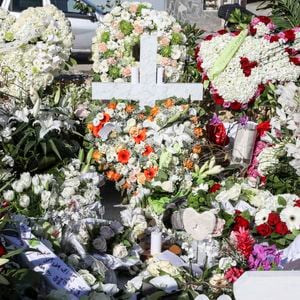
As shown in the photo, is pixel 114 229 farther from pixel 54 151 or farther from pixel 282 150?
pixel 282 150

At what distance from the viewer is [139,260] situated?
349 centimetres

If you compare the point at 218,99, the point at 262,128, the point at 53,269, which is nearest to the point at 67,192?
the point at 53,269

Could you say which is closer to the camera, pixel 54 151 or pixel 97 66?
pixel 54 151

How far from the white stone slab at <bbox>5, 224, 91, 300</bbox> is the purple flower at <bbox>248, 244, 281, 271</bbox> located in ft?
2.76

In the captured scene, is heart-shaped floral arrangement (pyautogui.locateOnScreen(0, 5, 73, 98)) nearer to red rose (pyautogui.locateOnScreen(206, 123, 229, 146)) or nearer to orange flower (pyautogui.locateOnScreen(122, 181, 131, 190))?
orange flower (pyautogui.locateOnScreen(122, 181, 131, 190))

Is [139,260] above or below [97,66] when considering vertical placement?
below

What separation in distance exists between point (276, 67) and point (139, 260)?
7.04ft

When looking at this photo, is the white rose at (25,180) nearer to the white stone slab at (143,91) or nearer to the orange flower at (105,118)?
the orange flower at (105,118)

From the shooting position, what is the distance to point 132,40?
5.47 meters

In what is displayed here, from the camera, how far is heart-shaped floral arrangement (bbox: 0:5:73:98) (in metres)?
4.86

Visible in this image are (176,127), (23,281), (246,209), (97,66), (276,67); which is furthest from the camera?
(97,66)

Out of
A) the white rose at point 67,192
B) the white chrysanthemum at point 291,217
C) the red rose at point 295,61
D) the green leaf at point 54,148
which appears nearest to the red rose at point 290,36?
the red rose at point 295,61

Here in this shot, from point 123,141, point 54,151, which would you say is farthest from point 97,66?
point 54,151

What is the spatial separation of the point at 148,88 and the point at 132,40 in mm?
754
